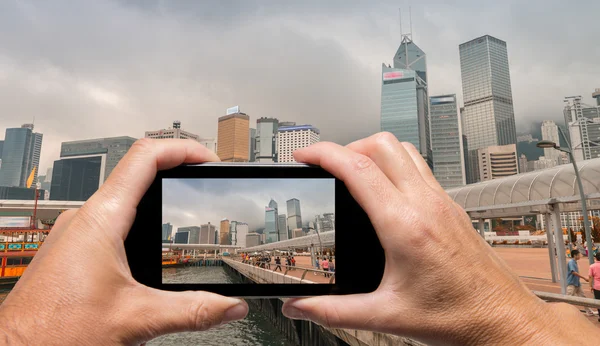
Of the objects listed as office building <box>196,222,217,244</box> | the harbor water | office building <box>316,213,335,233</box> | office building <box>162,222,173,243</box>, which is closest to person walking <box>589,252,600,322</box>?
office building <box>316,213,335,233</box>

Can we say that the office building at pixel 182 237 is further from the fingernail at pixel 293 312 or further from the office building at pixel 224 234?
the fingernail at pixel 293 312

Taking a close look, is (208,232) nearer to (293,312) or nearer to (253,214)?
(253,214)

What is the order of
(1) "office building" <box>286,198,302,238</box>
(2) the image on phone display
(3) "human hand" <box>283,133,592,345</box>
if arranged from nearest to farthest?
(3) "human hand" <box>283,133,592,345</box> → (2) the image on phone display → (1) "office building" <box>286,198,302,238</box>

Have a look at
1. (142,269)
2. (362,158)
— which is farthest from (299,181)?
(142,269)

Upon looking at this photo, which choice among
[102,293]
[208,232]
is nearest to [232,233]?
[208,232]

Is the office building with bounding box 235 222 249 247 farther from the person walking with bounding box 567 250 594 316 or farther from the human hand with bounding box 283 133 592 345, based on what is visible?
the person walking with bounding box 567 250 594 316

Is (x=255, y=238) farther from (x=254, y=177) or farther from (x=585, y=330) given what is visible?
(x=585, y=330)
